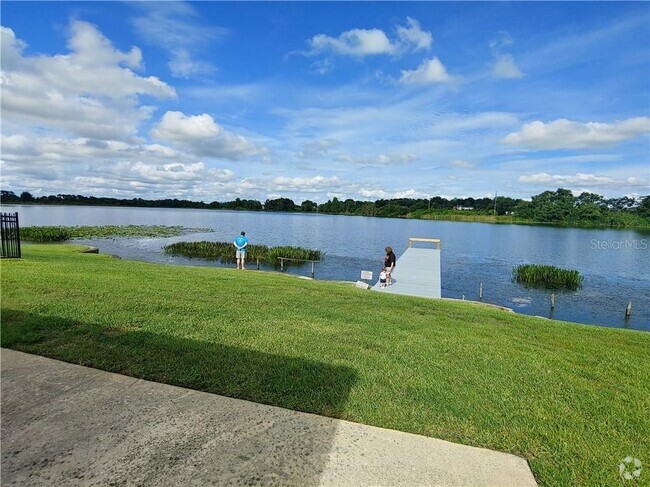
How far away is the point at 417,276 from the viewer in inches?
788

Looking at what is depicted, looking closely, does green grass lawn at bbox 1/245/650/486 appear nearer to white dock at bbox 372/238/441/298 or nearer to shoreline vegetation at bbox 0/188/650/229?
white dock at bbox 372/238/441/298

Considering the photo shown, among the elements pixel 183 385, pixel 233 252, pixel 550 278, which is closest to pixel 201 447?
pixel 183 385

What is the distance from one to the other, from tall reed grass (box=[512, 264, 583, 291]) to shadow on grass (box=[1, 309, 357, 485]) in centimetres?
2611

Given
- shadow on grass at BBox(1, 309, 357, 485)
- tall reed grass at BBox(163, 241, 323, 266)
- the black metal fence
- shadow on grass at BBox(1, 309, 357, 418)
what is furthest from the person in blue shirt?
shadow on grass at BBox(1, 309, 357, 418)

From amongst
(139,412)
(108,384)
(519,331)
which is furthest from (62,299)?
(519,331)

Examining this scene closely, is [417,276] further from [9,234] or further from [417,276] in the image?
[9,234]

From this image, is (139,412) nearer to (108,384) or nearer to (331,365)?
(108,384)

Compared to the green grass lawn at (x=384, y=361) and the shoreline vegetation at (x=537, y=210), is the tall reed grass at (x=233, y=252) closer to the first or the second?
the green grass lawn at (x=384, y=361)

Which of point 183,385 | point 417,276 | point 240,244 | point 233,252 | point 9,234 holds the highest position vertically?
point 9,234

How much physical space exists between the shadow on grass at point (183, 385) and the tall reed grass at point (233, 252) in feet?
86.4

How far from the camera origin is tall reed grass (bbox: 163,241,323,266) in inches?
1262

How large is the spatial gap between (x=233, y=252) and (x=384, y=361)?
3070 centimetres

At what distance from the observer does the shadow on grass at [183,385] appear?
2609 millimetres

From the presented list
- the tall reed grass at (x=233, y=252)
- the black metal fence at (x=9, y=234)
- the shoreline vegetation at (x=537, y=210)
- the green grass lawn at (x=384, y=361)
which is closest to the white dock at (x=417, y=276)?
the green grass lawn at (x=384, y=361)
